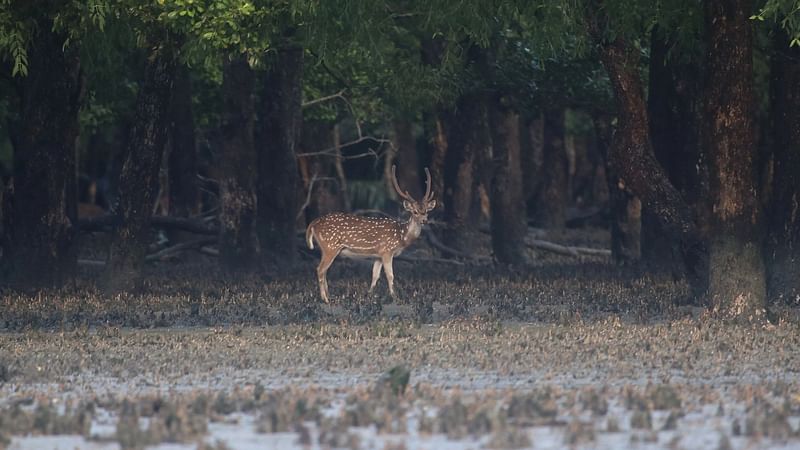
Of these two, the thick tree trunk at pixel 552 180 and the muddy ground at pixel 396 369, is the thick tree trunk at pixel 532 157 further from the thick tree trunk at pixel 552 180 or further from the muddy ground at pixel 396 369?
the muddy ground at pixel 396 369

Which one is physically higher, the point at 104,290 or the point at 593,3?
the point at 593,3

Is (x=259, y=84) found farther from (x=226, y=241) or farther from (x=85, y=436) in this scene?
(x=85, y=436)

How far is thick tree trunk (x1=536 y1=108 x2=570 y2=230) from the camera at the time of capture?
145 ft

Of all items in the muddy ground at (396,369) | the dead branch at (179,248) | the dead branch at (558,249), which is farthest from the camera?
the dead branch at (558,249)

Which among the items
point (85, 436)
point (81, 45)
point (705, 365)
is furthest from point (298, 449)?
point (81, 45)

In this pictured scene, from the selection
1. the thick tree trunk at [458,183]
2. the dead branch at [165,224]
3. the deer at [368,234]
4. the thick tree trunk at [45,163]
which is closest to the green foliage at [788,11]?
the deer at [368,234]

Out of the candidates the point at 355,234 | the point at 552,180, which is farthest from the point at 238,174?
the point at 552,180

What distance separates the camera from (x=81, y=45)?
76.8 feet

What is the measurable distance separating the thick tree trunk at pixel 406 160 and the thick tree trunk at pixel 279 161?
15.0m

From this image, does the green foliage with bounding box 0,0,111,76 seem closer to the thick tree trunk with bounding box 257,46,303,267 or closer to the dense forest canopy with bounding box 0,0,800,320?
the dense forest canopy with bounding box 0,0,800,320

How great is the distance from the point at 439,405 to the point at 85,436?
8.54ft

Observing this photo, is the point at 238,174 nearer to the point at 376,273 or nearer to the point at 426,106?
the point at 426,106

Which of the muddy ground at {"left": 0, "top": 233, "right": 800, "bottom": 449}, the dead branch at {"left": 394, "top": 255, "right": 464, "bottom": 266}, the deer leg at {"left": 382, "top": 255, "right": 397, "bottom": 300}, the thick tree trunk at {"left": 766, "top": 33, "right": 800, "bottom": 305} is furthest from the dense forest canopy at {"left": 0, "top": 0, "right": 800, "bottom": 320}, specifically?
the deer leg at {"left": 382, "top": 255, "right": 397, "bottom": 300}

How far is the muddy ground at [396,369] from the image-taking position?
11273 millimetres
